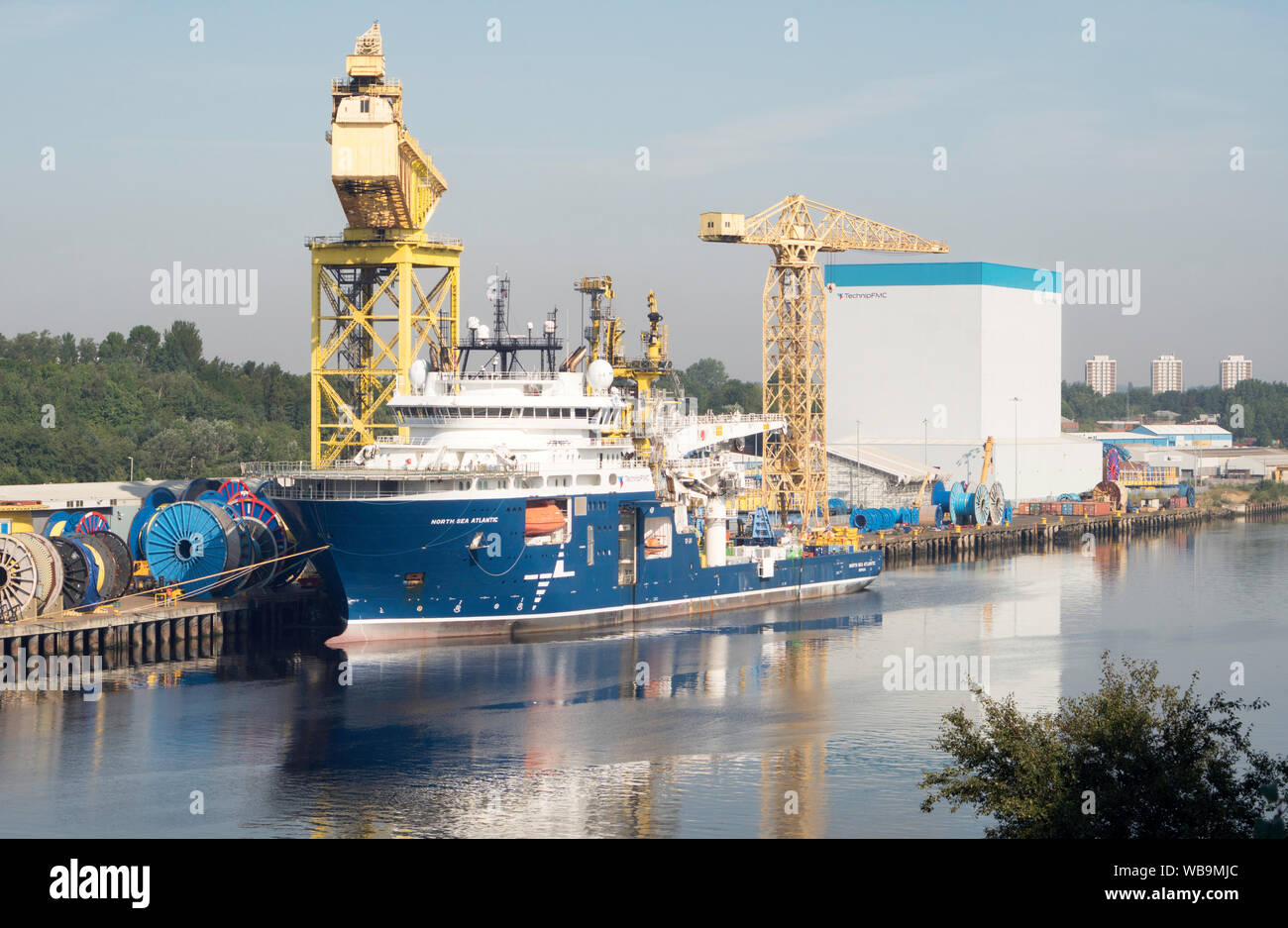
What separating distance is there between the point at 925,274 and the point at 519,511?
67.4m

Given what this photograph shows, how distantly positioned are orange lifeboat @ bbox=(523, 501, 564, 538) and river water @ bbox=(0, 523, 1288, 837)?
3.42 m

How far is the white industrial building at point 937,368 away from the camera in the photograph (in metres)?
104

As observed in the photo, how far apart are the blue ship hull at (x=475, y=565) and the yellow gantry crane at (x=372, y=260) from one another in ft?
24.8

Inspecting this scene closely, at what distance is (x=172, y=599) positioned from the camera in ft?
147

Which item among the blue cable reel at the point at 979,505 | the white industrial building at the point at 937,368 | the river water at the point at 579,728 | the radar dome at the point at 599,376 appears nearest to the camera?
the river water at the point at 579,728

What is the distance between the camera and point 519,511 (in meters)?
43.5

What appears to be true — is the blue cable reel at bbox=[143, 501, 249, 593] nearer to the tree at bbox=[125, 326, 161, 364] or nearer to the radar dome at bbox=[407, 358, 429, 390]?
the radar dome at bbox=[407, 358, 429, 390]

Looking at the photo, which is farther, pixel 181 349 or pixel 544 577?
pixel 181 349

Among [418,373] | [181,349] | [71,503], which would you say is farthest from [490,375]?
[181,349]

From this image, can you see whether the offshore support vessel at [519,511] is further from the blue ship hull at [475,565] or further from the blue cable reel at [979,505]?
the blue cable reel at [979,505]

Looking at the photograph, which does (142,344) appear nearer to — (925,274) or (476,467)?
(925,274)

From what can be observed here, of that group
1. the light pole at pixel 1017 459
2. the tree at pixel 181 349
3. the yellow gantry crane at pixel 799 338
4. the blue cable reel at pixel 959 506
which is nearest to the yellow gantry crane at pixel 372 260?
the yellow gantry crane at pixel 799 338

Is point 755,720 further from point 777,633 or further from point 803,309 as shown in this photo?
point 803,309

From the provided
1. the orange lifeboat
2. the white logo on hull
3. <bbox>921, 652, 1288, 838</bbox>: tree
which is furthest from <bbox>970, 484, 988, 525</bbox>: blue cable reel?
<bbox>921, 652, 1288, 838</bbox>: tree
